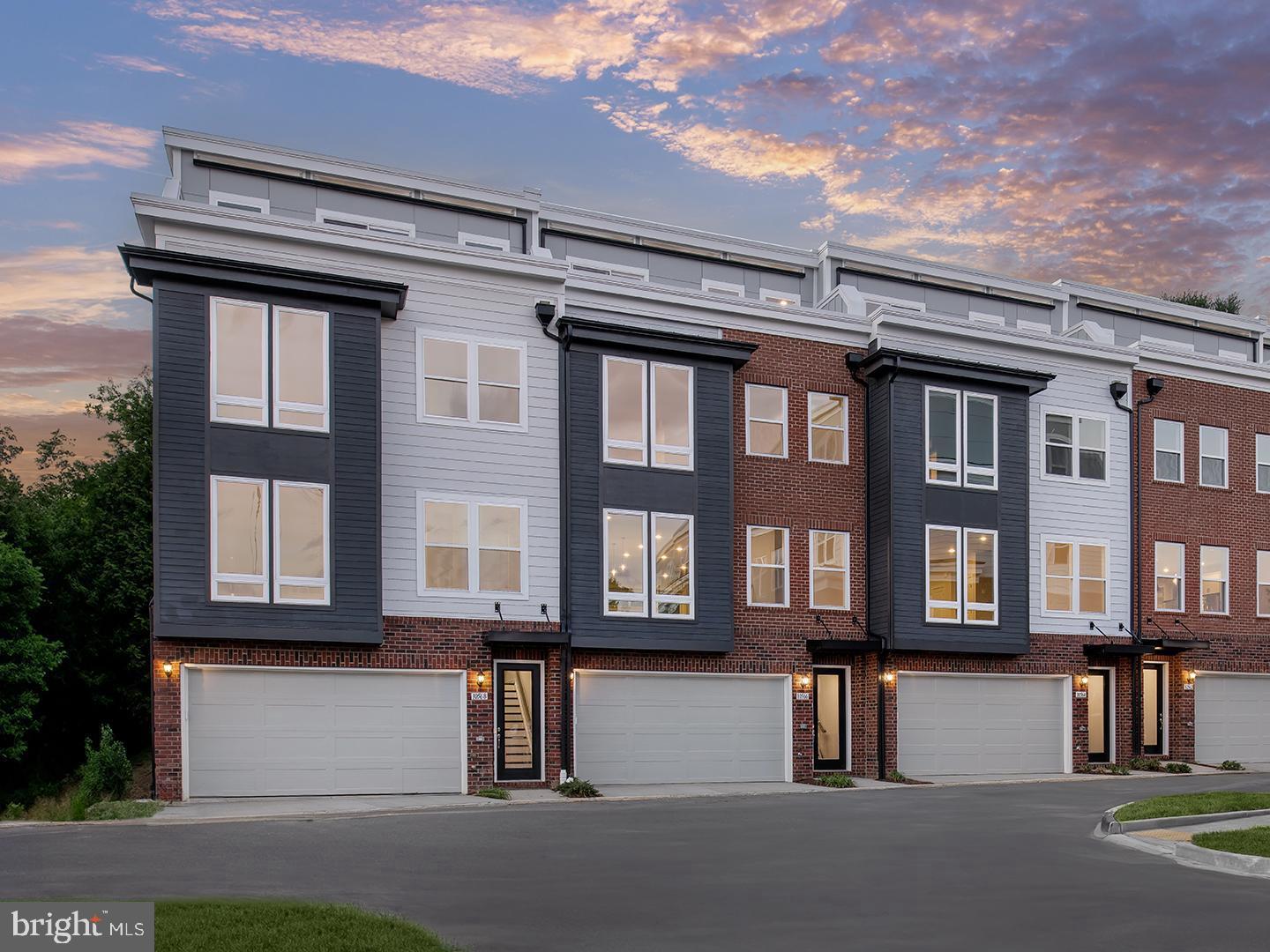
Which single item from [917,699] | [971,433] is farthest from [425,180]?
[917,699]

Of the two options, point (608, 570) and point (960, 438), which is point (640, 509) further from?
point (960, 438)

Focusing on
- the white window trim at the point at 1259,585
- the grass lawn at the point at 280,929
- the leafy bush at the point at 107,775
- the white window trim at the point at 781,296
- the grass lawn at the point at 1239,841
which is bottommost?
the leafy bush at the point at 107,775

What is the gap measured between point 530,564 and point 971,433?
11.1 m

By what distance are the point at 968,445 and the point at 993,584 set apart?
10.6ft

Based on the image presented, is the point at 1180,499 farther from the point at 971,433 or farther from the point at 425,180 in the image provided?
the point at 425,180

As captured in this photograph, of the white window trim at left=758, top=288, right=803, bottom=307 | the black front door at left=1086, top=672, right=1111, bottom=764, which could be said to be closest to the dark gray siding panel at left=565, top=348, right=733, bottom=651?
the white window trim at left=758, top=288, right=803, bottom=307

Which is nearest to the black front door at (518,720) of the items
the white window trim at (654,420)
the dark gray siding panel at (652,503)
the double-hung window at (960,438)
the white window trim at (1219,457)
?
the dark gray siding panel at (652,503)

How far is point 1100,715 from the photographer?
31.3 metres

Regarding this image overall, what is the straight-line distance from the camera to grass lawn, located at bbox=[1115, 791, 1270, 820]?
1811cm

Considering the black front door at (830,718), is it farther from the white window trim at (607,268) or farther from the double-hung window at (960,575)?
the white window trim at (607,268)

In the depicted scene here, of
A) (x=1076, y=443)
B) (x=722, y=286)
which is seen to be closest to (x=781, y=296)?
(x=722, y=286)

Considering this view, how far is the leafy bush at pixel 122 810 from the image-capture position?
19.3m

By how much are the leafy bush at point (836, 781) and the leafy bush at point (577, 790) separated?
5133 millimetres

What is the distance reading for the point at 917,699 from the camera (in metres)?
28.6
